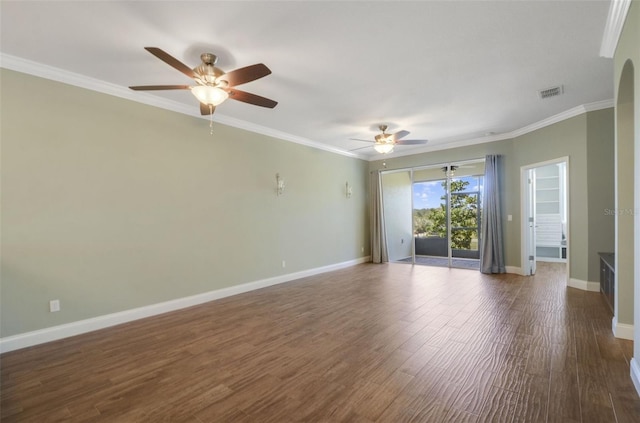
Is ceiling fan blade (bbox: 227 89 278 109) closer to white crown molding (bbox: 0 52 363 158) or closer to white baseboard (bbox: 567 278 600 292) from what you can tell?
white crown molding (bbox: 0 52 363 158)

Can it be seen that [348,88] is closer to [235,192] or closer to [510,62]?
[510,62]

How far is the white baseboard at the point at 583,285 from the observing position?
471cm

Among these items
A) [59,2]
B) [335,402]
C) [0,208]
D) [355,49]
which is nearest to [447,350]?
[335,402]

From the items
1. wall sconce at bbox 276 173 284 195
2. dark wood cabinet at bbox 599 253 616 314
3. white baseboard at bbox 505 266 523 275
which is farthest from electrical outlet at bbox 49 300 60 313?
white baseboard at bbox 505 266 523 275

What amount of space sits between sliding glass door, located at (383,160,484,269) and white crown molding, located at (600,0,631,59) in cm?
397

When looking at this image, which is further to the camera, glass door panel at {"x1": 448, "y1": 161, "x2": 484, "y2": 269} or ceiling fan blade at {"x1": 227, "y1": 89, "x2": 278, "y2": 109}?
glass door panel at {"x1": 448, "y1": 161, "x2": 484, "y2": 269}

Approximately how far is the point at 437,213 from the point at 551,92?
4.28m

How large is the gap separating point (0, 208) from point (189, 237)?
Answer: 6.41 feet

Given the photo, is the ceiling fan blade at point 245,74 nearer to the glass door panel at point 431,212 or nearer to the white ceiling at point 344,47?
the white ceiling at point 344,47

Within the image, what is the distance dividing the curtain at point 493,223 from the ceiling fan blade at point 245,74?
5626 mm

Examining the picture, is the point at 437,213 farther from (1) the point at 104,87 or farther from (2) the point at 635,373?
(1) the point at 104,87

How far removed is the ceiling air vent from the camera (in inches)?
154

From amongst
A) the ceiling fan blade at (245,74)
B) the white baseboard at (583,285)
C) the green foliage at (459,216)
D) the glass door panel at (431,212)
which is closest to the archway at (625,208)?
the white baseboard at (583,285)

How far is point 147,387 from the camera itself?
90.0 inches
